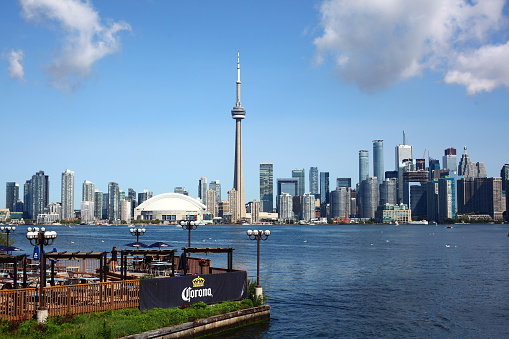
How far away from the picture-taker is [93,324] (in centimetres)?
2347

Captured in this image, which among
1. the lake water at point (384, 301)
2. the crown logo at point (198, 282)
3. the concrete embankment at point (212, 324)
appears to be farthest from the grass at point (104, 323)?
the lake water at point (384, 301)

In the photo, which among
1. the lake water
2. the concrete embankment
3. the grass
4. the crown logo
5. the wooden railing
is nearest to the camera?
the grass

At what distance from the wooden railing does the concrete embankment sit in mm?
2390

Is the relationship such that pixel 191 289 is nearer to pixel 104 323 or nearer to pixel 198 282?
pixel 198 282

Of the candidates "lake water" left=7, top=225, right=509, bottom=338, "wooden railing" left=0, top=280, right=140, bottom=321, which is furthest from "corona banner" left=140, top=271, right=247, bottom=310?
"lake water" left=7, top=225, right=509, bottom=338

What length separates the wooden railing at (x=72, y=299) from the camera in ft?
77.5

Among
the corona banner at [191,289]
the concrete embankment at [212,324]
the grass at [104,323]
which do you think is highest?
the corona banner at [191,289]

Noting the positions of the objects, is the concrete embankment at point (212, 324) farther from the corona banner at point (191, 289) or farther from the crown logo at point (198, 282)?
the crown logo at point (198, 282)

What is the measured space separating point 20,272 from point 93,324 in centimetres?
1631

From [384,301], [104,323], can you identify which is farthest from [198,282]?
[384,301]

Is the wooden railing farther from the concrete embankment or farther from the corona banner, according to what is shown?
the concrete embankment

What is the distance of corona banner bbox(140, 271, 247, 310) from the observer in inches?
1082

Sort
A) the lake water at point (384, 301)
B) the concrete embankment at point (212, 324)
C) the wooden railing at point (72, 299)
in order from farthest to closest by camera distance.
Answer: the lake water at point (384, 301)
the concrete embankment at point (212, 324)
the wooden railing at point (72, 299)

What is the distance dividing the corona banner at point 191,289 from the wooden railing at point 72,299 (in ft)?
1.85
